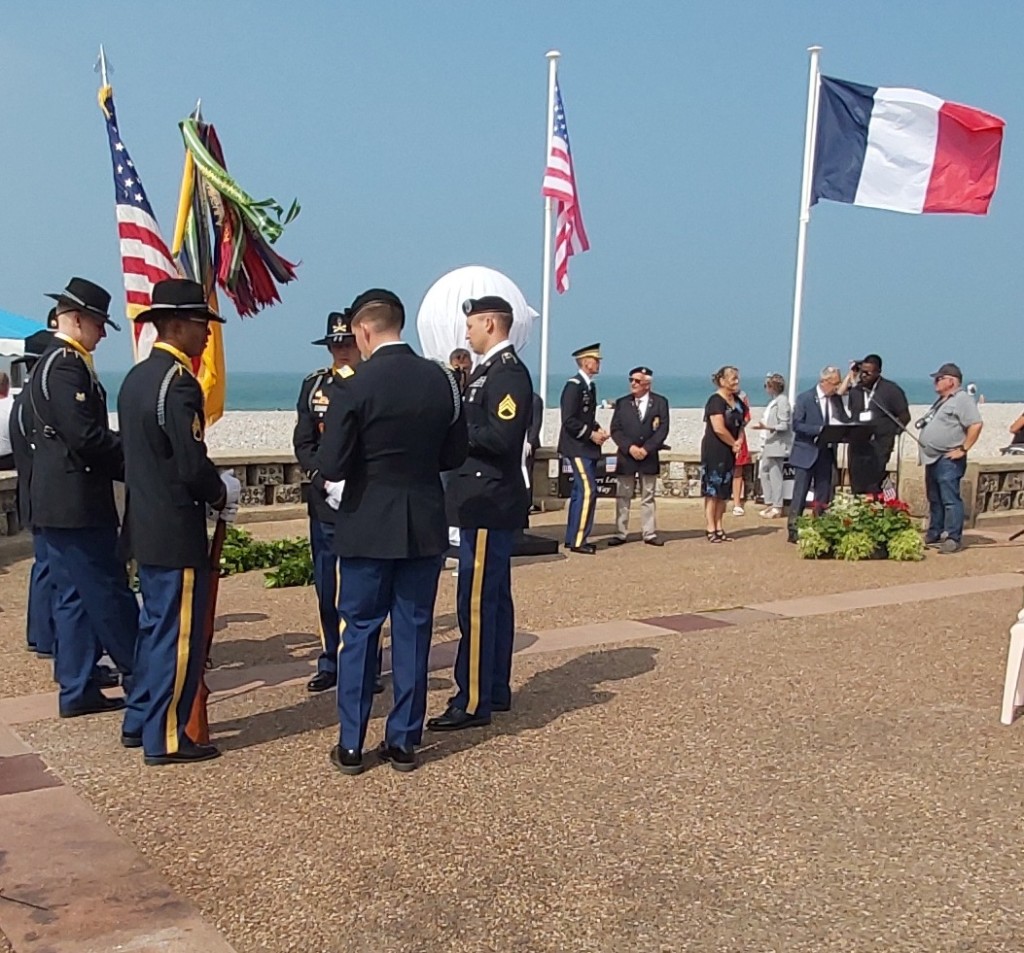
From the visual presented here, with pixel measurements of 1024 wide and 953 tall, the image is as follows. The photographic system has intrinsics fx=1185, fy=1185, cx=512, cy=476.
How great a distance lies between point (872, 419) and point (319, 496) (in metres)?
7.58

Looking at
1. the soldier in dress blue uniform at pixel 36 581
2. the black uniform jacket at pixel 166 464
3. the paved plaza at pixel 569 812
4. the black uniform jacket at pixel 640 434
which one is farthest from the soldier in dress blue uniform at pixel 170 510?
the black uniform jacket at pixel 640 434

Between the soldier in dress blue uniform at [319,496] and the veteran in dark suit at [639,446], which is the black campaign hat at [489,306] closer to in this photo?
the soldier in dress blue uniform at [319,496]

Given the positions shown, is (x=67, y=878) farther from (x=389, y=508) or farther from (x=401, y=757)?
(x=389, y=508)

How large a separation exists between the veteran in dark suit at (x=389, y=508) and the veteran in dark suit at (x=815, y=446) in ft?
25.1

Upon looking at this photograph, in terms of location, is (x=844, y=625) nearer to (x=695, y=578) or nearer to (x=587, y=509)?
(x=695, y=578)

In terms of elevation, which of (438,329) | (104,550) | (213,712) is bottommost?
(213,712)

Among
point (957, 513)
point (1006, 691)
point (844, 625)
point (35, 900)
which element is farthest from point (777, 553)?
point (35, 900)

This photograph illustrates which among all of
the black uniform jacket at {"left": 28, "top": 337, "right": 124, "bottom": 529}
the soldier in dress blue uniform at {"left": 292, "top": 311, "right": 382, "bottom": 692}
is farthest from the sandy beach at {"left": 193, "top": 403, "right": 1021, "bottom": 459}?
the black uniform jacket at {"left": 28, "top": 337, "right": 124, "bottom": 529}

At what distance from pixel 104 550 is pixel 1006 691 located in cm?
429

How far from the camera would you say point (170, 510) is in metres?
4.81

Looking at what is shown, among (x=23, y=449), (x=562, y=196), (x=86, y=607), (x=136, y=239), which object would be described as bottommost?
(x=86, y=607)

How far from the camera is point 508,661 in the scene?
225 inches

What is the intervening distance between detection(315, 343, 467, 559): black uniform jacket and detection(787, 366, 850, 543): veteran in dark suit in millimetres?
7696

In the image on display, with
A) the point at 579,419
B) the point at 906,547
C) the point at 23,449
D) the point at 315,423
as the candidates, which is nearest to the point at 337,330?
the point at 315,423
